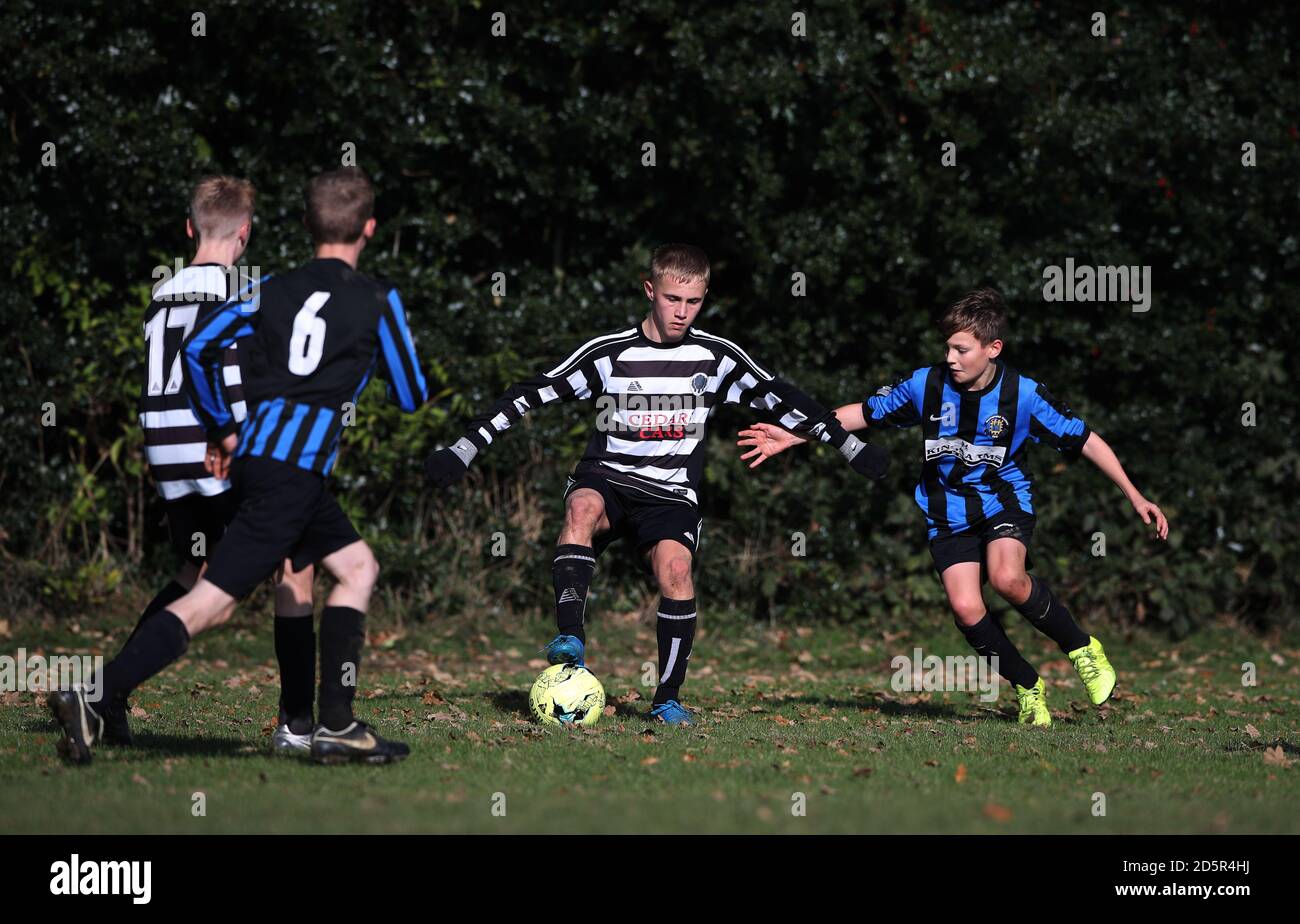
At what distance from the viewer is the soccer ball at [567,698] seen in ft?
21.6

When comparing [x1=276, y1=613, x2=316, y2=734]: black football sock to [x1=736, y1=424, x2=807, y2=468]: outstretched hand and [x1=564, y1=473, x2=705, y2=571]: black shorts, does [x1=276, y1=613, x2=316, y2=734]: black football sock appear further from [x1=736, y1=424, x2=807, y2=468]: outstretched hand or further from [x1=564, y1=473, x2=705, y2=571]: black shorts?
[x1=736, y1=424, x2=807, y2=468]: outstretched hand

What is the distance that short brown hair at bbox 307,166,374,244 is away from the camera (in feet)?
17.4

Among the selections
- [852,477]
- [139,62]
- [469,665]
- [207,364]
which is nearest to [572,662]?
[207,364]

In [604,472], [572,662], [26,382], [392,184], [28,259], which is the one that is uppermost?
[392,184]

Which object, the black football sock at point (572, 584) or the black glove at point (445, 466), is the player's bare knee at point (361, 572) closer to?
the black glove at point (445, 466)

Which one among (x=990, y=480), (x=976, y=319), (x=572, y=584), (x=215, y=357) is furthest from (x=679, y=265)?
(x=215, y=357)

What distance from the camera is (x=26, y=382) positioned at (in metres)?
10.4

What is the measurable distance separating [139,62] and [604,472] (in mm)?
5394

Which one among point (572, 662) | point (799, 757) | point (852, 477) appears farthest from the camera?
point (852, 477)

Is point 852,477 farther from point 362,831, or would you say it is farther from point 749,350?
point 362,831

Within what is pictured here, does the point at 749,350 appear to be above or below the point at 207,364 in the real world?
above

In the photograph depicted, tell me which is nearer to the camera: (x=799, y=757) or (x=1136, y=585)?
(x=799, y=757)

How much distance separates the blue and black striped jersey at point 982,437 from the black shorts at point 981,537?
0.03 meters

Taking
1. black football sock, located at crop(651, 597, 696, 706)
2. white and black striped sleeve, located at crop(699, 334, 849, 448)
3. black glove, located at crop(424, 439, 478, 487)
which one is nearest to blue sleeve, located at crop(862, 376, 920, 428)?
white and black striped sleeve, located at crop(699, 334, 849, 448)
